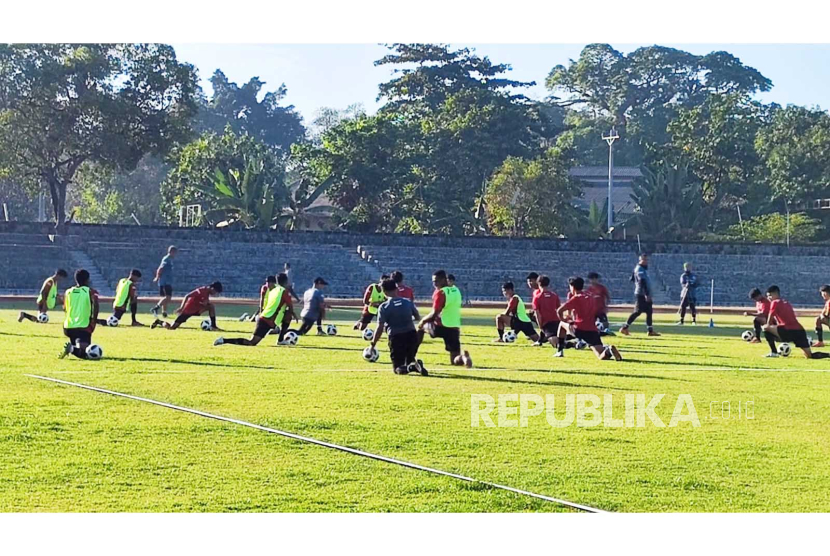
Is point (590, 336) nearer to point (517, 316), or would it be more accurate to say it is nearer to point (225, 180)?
point (517, 316)

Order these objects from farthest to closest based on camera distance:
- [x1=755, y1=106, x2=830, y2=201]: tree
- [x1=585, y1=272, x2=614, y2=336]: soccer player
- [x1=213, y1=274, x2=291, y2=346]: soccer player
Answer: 1. [x1=755, y1=106, x2=830, y2=201]: tree
2. [x1=585, y1=272, x2=614, y2=336]: soccer player
3. [x1=213, y1=274, x2=291, y2=346]: soccer player

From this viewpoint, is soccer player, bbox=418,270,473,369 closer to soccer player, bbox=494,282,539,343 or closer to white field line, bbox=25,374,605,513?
soccer player, bbox=494,282,539,343

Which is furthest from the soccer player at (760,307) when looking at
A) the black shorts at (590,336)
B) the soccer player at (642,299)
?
the black shorts at (590,336)

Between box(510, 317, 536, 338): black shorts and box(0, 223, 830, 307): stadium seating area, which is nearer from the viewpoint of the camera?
box(510, 317, 536, 338): black shorts

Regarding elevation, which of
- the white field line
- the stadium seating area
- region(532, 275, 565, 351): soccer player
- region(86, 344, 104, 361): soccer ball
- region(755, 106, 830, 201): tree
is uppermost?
region(755, 106, 830, 201): tree

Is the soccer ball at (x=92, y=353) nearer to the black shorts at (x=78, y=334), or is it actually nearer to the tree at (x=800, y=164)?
the black shorts at (x=78, y=334)

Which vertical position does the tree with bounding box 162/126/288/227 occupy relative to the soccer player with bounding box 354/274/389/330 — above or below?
above

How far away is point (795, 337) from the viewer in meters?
17.8

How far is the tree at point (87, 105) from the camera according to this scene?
4353cm

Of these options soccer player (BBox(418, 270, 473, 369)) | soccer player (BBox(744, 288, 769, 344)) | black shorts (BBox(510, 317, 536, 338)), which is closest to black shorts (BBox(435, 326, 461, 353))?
soccer player (BBox(418, 270, 473, 369))

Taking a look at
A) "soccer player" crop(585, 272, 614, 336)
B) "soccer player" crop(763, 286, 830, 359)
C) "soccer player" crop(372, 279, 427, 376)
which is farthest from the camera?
"soccer player" crop(585, 272, 614, 336)

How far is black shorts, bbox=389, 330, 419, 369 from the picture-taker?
14.4 m

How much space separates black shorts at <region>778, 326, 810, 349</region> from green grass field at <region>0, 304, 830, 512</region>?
3.97 feet

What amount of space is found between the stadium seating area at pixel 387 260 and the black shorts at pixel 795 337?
23334 mm
